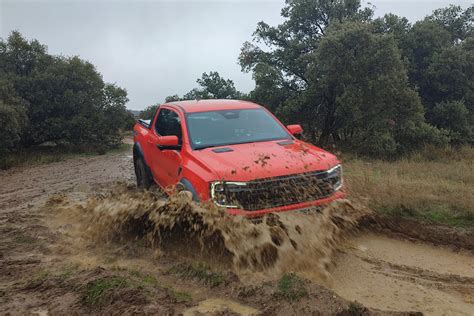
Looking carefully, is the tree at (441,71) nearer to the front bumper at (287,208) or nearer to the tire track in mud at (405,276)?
the tire track in mud at (405,276)

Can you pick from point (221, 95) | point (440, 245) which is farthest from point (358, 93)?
point (221, 95)

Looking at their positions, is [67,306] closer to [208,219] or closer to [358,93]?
[208,219]

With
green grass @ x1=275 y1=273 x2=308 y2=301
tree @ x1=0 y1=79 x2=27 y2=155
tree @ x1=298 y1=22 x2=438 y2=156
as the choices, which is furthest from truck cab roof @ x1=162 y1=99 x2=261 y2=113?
tree @ x1=0 y1=79 x2=27 y2=155

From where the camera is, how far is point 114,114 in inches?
1065

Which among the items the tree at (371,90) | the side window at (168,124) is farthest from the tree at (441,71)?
the side window at (168,124)

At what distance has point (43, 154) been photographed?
23609 millimetres

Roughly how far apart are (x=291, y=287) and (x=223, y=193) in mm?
1260

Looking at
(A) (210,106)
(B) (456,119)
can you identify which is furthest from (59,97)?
(A) (210,106)

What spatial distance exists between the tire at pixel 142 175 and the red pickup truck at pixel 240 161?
0.36 m

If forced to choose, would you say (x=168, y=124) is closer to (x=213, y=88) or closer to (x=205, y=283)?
(x=205, y=283)

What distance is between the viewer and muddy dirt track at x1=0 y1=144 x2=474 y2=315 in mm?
3740

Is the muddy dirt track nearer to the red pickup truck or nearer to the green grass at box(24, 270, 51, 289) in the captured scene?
the green grass at box(24, 270, 51, 289)

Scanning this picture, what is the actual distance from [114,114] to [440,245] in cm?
2391

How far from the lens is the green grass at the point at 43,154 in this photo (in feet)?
64.7
